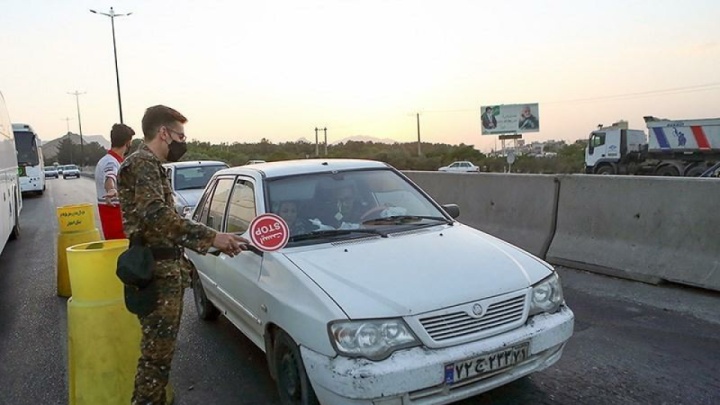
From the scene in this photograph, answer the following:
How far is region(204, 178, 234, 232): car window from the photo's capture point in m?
4.46

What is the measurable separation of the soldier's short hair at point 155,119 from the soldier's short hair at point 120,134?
9.32 feet

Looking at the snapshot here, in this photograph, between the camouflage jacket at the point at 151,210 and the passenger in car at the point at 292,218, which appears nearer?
the camouflage jacket at the point at 151,210

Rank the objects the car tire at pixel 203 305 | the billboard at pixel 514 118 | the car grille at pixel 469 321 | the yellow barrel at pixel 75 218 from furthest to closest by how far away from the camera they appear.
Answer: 1. the billboard at pixel 514 118
2. the yellow barrel at pixel 75 218
3. the car tire at pixel 203 305
4. the car grille at pixel 469 321

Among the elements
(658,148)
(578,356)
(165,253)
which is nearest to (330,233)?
(165,253)

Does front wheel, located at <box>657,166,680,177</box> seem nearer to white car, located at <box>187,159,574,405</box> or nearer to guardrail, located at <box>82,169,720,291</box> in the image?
guardrail, located at <box>82,169,720,291</box>

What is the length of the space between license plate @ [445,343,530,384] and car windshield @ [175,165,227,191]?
906cm

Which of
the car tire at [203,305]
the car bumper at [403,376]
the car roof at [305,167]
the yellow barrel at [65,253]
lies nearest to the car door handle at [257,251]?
the car roof at [305,167]

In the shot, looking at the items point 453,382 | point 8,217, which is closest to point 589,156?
point 8,217

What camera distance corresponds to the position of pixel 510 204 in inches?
290

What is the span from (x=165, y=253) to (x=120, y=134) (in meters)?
3.14

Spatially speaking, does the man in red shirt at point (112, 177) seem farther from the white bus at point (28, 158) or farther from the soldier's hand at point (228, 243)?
the white bus at point (28, 158)

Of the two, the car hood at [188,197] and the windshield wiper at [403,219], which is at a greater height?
the windshield wiper at [403,219]

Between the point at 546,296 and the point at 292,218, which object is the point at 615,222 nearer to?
the point at 546,296

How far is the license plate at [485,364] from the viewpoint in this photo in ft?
8.71
